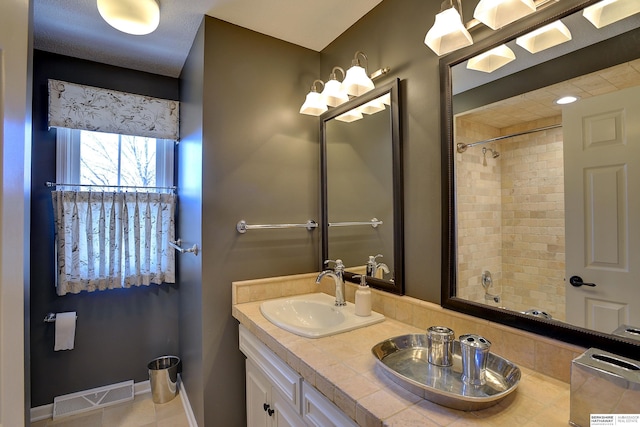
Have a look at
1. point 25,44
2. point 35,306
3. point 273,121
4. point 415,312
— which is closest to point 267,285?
point 415,312

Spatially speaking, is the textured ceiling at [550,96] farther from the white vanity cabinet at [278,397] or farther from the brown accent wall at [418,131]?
the white vanity cabinet at [278,397]

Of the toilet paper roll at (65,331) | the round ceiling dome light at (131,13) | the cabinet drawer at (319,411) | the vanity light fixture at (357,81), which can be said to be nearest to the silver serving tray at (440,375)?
the cabinet drawer at (319,411)

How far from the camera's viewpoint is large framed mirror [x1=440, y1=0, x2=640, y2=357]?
0.83 m

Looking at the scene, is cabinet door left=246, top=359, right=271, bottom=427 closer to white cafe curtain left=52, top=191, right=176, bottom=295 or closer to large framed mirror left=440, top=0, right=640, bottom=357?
large framed mirror left=440, top=0, right=640, bottom=357

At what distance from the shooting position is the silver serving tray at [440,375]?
76 cm

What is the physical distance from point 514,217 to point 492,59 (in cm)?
58

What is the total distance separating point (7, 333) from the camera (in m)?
0.94

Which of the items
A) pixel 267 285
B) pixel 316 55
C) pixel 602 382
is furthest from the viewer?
pixel 316 55

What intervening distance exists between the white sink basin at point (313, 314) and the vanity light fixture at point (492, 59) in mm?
1114

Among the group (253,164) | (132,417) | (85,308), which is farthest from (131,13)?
(132,417)

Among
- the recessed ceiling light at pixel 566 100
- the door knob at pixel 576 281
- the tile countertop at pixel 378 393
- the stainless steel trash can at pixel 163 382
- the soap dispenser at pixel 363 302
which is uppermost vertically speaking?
the recessed ceiling light at pixel 566 100

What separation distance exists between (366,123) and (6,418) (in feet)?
A: 5.99

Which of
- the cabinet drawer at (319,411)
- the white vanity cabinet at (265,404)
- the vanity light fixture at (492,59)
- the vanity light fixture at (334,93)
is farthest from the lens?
the vanity light fixture at (334,93)

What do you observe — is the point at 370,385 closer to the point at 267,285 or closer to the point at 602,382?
the point at 602,382
